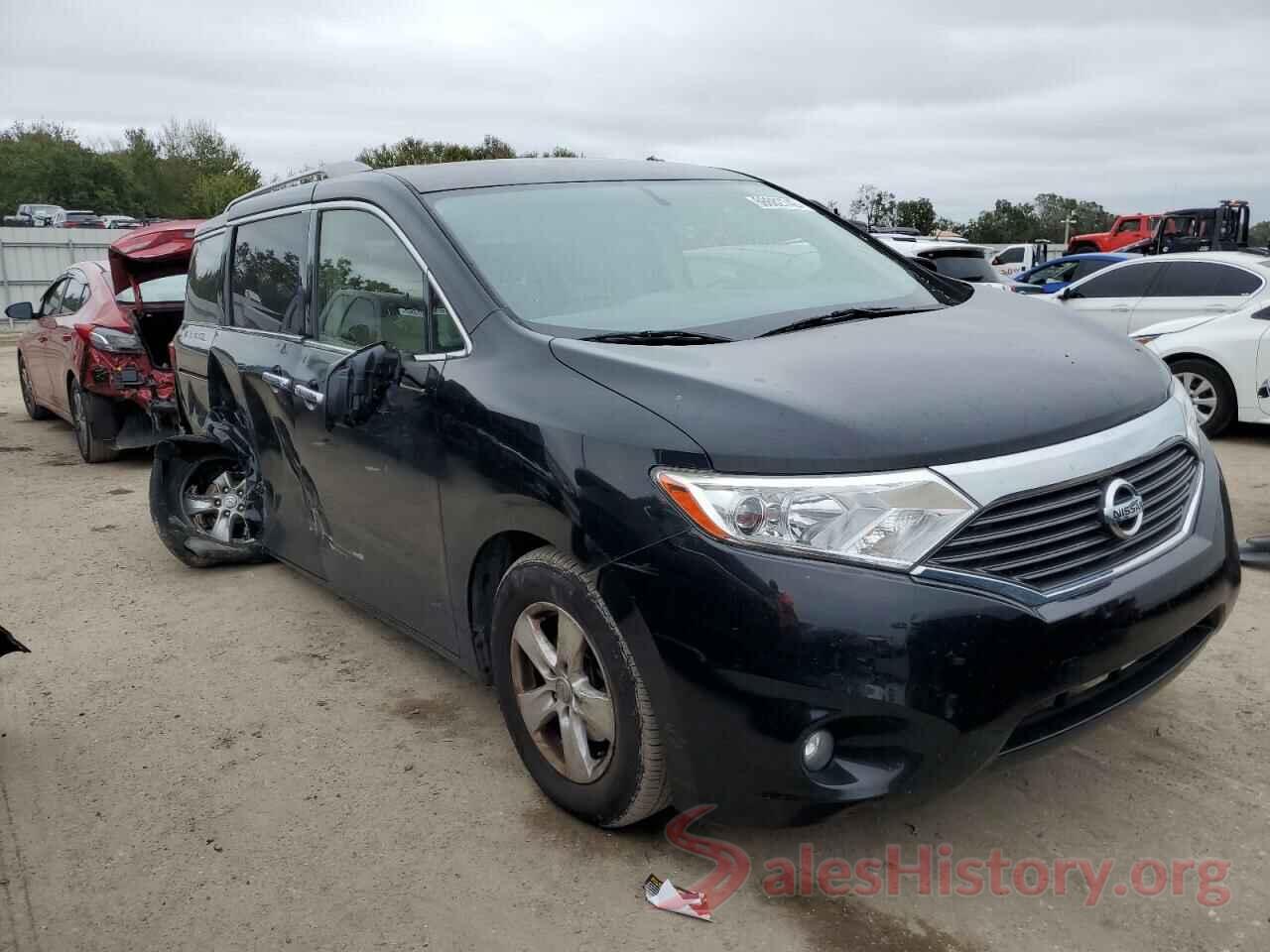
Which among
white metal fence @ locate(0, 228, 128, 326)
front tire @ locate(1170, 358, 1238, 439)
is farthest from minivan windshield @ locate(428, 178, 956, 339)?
white metal fence @ locate(0, 228, 128, 326)

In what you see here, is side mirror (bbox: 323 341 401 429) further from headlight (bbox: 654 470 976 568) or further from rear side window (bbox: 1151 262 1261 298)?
rear side window (bbox: 1151 262 1261 298)

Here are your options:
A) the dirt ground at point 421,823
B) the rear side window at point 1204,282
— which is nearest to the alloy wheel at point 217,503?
the dirt ground at point 421,823

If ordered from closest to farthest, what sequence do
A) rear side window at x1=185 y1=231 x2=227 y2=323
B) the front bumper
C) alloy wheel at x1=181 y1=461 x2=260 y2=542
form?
1. the front bumper
2. rear side window at x1=185 y1=231 x2=227 y2=323
3. alloy wheel at x1=181 y1=461 x2=260 y2=542

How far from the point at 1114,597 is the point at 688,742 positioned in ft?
3.31

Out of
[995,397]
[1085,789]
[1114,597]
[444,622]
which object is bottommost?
[1085,789]

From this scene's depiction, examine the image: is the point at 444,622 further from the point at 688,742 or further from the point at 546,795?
the point at 688,742

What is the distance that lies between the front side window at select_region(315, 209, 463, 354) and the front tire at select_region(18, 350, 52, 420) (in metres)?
7.57

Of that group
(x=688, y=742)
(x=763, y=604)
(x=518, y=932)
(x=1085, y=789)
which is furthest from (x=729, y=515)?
(x=1085, y=789)

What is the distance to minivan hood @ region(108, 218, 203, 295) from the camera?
7.43 m

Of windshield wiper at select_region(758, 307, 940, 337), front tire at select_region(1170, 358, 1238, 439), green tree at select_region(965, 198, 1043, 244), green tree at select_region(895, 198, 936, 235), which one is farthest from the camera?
green tree at select_region(965, 198, 1043, 244)

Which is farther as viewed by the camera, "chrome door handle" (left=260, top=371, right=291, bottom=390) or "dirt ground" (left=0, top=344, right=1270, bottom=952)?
"chrome door handle" (left=260, top=371, right=291, bottom=390)

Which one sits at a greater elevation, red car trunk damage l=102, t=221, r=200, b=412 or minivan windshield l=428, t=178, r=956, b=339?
minivan windshield l=428, t=178, r=956, b=339

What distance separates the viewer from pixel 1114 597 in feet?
7.96

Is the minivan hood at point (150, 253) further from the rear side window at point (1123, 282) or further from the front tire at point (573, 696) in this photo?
the rear side window at point (1123, 282)
